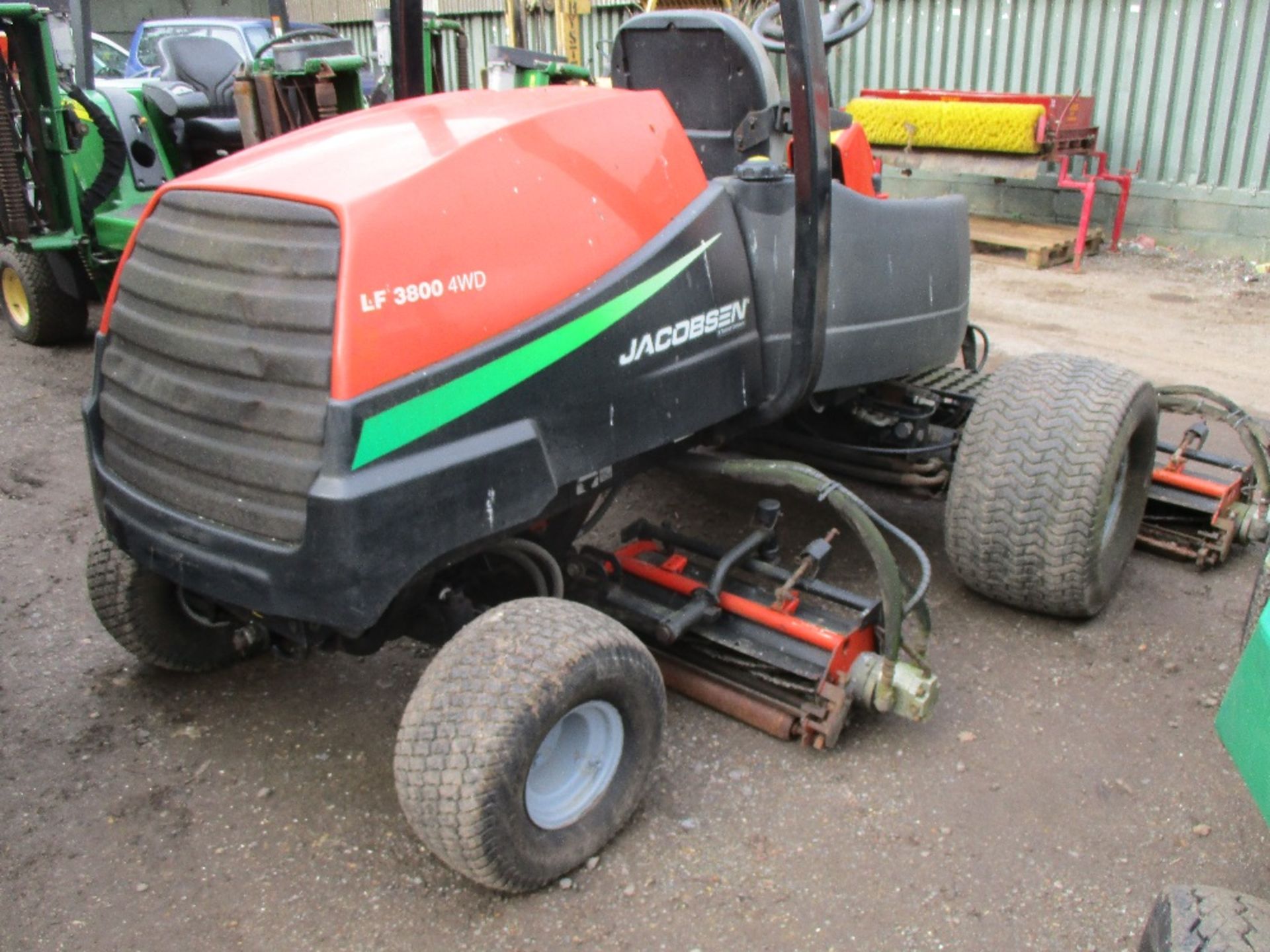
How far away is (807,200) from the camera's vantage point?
2.55 metres

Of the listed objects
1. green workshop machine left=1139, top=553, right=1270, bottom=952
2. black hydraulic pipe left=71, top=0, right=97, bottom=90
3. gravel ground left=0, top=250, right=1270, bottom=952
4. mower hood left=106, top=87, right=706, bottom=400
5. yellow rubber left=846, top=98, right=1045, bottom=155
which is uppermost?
black hydraulic pipe left=71, top=0, right=97, bottom=90

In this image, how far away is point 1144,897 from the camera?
2.32m

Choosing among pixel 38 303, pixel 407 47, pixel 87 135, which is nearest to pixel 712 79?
pixel 407 47

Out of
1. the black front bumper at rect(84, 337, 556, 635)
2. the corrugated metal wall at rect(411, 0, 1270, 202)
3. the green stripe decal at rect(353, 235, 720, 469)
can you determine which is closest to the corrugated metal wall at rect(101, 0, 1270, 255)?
the corrugated metal wall at rect(411, 0, 1270, 202)

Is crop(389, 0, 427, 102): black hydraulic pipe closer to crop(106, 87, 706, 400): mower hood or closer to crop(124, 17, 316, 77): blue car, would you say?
crop(106, 87, 706, 400): mower hood

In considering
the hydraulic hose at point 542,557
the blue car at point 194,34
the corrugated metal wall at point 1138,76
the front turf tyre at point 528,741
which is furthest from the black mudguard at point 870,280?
the blue car at point 194,34

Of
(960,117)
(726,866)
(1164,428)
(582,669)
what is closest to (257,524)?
(582,669)

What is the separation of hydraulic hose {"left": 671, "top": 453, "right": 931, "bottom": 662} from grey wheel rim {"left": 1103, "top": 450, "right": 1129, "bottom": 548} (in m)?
0.91

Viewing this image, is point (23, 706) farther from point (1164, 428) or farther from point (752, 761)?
point (1164, 428)

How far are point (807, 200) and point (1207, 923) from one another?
160 cm

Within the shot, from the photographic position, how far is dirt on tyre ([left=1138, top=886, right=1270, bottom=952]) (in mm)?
1661

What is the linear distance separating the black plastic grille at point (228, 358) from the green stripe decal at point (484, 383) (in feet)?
0.34

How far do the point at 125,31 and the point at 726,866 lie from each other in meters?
20.7

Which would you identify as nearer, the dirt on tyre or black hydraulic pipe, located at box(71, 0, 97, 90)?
the dirt on tyre
